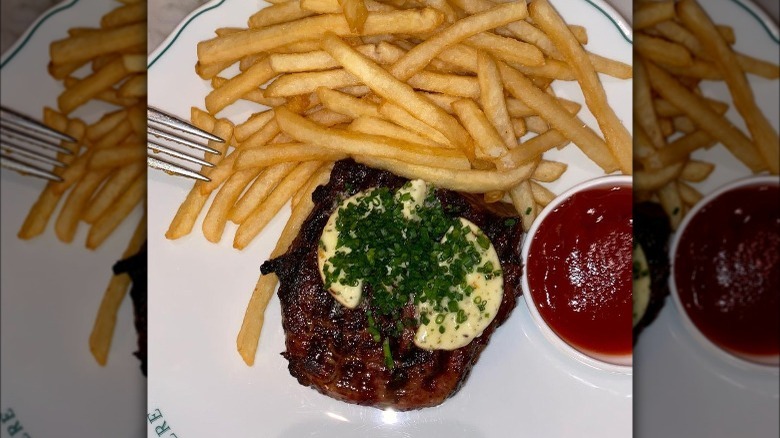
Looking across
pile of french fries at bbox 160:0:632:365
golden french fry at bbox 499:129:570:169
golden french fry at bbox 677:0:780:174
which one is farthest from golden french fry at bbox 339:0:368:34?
golden french fry at bbox 677:0:780:174

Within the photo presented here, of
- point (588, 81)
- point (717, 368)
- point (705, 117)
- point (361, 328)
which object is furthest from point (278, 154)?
point (717, 368)

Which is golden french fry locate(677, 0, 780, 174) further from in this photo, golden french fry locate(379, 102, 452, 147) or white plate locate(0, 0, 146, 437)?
white plate locate(0, 0, 146, 437)

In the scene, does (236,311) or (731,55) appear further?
(236,311)

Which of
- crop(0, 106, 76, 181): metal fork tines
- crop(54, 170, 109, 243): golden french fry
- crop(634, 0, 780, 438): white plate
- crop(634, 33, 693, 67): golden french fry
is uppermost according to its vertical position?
crop(0, 106, 76, 181): metal fork tines

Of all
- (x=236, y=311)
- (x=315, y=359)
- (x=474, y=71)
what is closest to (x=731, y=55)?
(x=474, y=71)

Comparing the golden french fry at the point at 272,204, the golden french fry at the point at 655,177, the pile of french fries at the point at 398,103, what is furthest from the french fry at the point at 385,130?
the golden french fry at the point at 655,177

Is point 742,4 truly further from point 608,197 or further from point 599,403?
point 599,403

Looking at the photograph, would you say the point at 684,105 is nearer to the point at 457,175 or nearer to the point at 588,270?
the point at 588,270
